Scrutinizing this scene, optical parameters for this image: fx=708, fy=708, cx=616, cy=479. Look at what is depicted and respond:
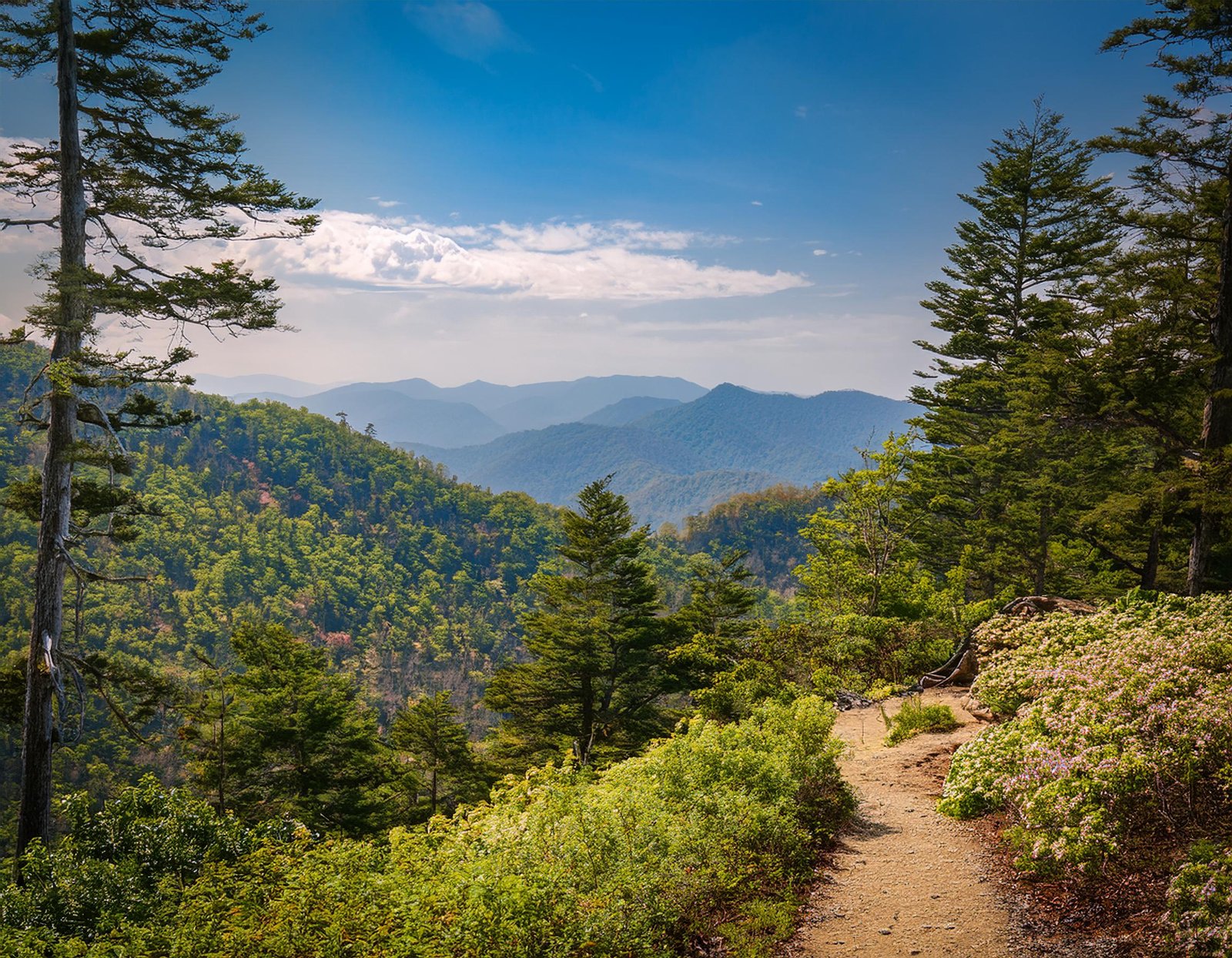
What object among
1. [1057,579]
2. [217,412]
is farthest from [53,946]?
[217,412]

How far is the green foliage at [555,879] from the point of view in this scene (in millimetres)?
3568

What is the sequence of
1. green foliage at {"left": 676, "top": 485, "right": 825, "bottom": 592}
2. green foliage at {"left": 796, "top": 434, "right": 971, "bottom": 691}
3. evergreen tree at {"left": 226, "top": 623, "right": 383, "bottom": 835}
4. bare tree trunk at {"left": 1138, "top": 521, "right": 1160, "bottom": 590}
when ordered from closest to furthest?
green foliage at {"left": 796, "top": 434, "right": 971, "bottom": 691} < bare tree trunk at {"left": 1138, "top": 521, "right": 1160, "bottom": 590} < evergreen tree at {"left": 226, "top": 623, "right": 383, "bottom": 835} < green foliage at {"left": 676, "top": 485, "right": 825, "bottom": 592}

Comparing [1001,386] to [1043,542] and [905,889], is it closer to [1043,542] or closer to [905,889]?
[1043,542]

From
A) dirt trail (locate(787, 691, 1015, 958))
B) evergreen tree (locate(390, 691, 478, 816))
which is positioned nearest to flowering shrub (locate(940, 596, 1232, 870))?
dirt trail (locate(787, 691, 1015, 958))

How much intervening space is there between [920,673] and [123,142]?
1405cm

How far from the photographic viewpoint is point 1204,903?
332 cm

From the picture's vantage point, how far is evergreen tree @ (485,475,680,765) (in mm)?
17344

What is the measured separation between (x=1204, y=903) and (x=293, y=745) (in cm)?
1744

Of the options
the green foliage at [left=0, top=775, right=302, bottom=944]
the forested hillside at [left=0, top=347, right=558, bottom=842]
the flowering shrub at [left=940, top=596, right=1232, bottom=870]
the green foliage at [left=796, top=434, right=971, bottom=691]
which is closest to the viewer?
the flowering shrub at [left=940, top=596, right=1232, bottom=870]

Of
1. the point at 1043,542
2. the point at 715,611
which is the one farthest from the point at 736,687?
the point at 1043,542

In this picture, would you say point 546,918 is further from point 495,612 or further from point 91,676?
point 495,612

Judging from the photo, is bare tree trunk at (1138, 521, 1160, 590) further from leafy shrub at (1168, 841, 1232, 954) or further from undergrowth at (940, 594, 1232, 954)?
leafy shrub at (1168, 841, 1232, 954)

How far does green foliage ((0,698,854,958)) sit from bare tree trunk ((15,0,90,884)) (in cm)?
277

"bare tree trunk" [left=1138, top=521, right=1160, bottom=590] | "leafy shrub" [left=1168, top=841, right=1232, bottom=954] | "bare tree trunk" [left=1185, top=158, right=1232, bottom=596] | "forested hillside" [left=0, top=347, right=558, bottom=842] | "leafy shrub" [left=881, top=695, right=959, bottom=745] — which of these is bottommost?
"forested hillside" [left=0, top=347, right=558, bottom=842]
